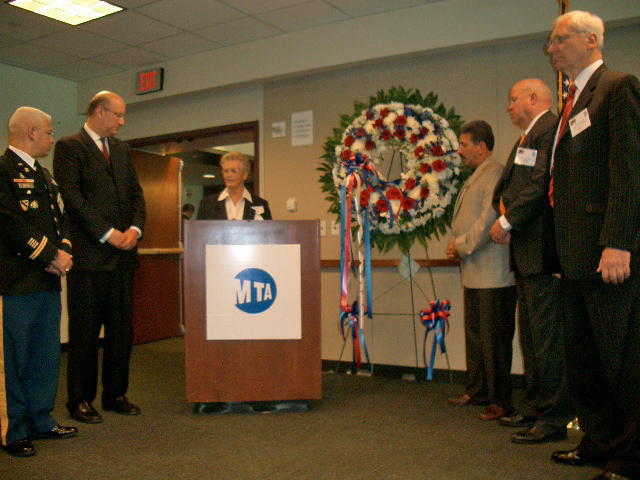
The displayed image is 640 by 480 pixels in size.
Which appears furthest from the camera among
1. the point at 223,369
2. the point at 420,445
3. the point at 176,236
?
the point at 176,236

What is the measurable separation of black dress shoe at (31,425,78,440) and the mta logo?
99 cm

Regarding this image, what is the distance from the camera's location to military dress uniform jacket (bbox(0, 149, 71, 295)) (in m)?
2.48

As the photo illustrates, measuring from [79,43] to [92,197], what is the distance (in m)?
2.79

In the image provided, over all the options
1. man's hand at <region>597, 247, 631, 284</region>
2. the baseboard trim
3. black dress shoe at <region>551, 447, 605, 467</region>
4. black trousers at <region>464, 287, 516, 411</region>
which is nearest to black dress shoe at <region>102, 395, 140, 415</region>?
the baseboard trim

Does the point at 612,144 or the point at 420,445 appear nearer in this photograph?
the point at 612,144

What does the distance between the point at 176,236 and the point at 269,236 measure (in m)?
3.87

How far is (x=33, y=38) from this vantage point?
5.06 m

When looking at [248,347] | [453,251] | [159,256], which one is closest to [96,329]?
[248,347]

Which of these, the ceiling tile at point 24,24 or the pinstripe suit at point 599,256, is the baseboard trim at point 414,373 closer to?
the pinstripe suit at point 599,256

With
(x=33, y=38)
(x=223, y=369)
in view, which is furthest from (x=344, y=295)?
(x=33, y=38)

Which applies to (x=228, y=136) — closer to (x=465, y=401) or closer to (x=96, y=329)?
(x=96, y=329)

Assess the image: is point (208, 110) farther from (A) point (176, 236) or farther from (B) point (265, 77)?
(A) point (176, 236)

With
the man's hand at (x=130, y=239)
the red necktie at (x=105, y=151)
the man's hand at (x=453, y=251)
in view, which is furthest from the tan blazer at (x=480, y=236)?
the red necktie at (x=105, y=151)

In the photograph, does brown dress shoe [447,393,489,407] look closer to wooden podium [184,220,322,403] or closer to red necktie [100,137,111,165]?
wooden podium [184,220,322,403]
